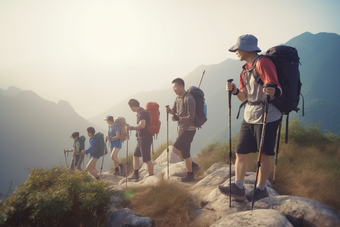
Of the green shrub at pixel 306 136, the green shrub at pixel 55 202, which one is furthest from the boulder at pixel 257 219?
the green shrub at pixel 306 136

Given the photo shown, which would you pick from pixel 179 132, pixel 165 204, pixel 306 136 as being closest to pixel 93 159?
pixel 179 132

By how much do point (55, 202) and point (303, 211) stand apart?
3.33 meters

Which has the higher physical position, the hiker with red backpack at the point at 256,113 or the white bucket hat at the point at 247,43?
the white bucket hat at the point at 247,43

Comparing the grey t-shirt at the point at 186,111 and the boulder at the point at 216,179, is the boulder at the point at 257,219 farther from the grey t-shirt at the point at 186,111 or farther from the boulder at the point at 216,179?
the grey t-shirt at the point at 186,111

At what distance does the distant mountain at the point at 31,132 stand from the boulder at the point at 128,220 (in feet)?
257

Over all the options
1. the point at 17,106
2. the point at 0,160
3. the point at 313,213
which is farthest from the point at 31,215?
the point at 17,106

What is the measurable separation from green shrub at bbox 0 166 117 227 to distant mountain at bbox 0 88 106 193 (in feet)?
257

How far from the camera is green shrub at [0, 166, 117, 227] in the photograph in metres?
2.07

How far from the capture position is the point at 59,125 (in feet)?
382

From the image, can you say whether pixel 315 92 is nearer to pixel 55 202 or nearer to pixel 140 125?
pixel 140 125

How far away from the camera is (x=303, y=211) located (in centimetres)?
257

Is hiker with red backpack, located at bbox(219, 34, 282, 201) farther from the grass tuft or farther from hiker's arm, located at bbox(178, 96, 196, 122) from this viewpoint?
hiker's arm, located at bbox(178, 96, 196, 122)

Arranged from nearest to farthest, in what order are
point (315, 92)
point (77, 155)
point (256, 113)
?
point (256, 113), point (77, 155), point (315, 92)

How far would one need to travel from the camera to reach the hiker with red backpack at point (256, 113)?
246 centimetres
